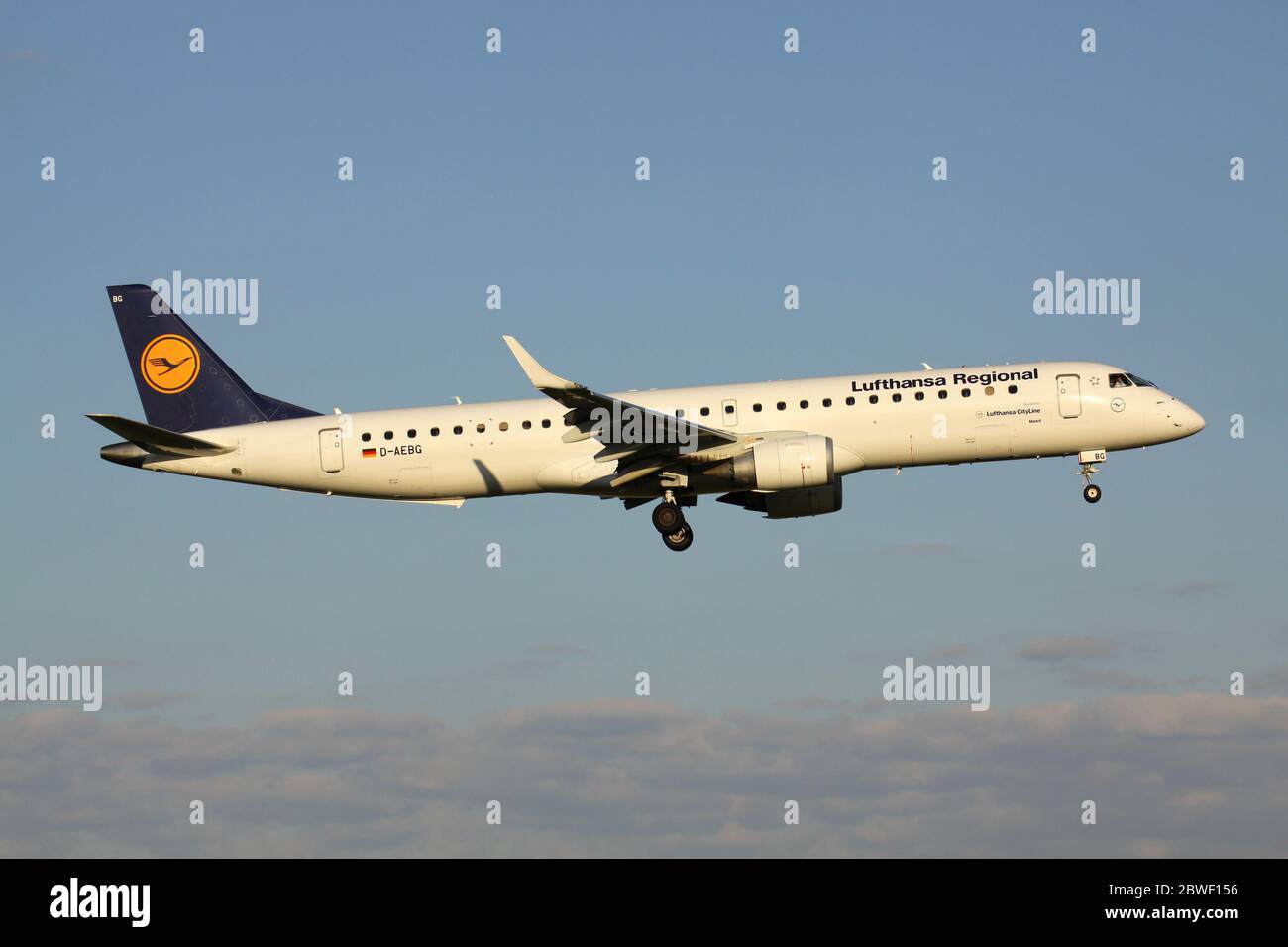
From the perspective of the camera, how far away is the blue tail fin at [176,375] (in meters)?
61.2

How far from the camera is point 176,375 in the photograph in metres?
62.2

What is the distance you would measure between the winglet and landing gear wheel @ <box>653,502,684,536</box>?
7.09m

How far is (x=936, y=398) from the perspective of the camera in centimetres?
5653

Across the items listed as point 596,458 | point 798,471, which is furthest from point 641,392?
point 798,471

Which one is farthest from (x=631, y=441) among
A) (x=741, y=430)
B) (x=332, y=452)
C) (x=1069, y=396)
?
(x=1069, y=396)

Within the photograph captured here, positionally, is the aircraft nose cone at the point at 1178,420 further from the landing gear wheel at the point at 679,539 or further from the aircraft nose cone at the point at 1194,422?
the landing gear wheel at the point at 679,539

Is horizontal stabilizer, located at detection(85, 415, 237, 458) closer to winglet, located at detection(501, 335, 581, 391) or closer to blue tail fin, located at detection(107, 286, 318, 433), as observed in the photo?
blue tail fin, located at detection(107, 286, 318, 433)

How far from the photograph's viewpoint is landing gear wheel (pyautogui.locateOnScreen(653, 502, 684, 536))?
191ft

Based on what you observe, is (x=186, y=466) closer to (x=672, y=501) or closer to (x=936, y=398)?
(x=672, y=501)

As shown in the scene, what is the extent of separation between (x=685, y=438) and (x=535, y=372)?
5815 millimetres

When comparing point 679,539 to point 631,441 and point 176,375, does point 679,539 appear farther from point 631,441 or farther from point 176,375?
point 176,375

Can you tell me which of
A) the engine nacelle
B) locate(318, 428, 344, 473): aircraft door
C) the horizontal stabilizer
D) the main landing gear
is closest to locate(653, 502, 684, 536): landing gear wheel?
the main landing gear

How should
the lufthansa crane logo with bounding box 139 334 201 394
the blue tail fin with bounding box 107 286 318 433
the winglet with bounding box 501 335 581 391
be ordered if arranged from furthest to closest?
the lufthansa crane logo with bounding box 139 334 201 394, the blue tail fin with bounding box 107 286 318 433, the winglet with bounding box 501 335 581 391
